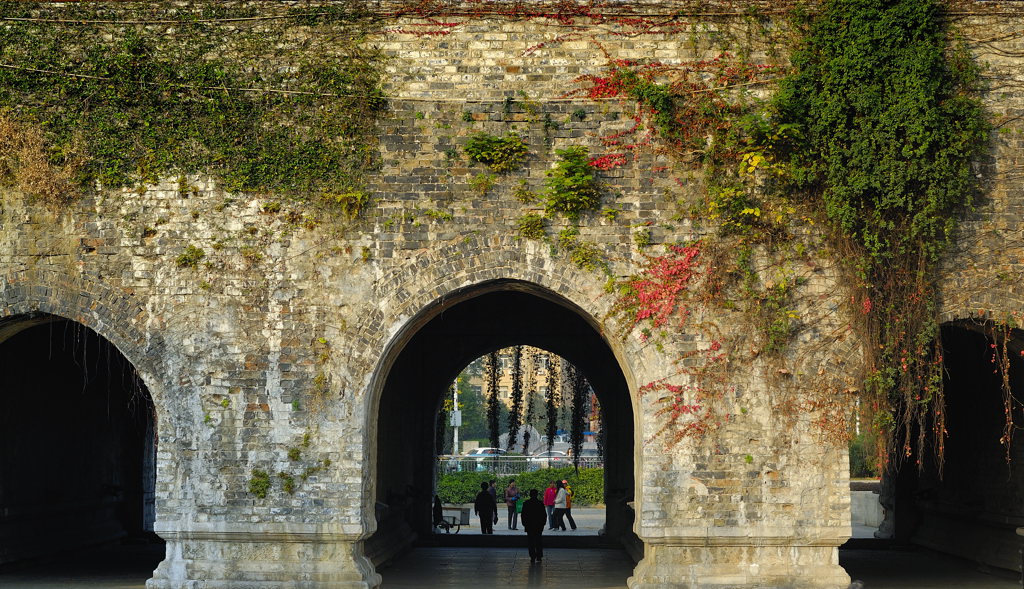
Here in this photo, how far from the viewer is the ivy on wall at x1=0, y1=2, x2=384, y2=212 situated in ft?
34.0

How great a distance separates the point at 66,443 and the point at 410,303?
6.60 m

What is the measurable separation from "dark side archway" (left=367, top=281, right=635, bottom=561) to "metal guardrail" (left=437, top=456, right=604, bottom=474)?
9.14 m

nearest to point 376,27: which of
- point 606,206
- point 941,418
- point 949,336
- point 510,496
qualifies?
point 606,206

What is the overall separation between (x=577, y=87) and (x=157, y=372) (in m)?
5.07

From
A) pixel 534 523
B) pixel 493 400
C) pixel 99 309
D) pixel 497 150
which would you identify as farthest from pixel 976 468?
pixel 99 309

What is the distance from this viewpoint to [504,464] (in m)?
27.5

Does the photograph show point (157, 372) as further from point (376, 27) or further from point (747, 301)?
point (747, 301)

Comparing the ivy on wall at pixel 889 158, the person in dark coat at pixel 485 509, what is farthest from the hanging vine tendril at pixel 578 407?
the ivy on wall at pixel 889 158

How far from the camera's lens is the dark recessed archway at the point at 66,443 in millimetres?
12445

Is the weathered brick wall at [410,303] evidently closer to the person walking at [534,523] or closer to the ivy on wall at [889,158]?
the ivy on wall at [889,158]

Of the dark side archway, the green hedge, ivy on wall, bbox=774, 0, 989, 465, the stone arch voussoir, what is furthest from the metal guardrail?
ivy on wall, bbox=774, 0, 989, 465

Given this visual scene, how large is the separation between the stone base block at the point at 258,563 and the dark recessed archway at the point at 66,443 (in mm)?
2204

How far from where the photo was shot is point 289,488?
9.95m

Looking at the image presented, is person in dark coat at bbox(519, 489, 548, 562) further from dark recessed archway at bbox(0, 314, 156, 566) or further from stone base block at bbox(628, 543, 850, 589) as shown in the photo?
dark recessed archway at bbox(0, 314, 156, 566)
